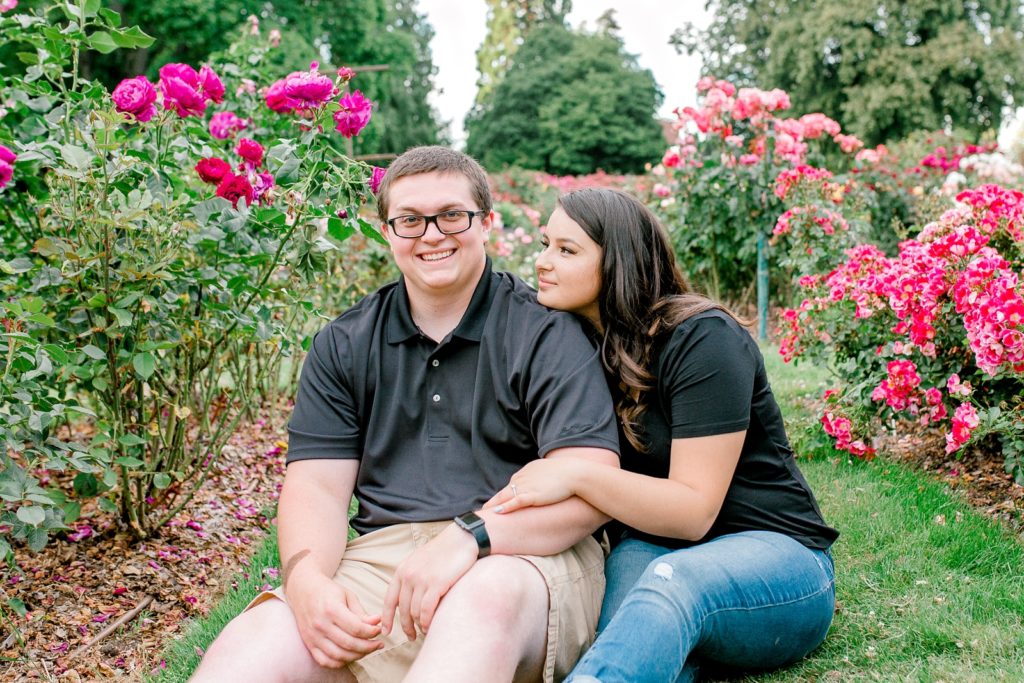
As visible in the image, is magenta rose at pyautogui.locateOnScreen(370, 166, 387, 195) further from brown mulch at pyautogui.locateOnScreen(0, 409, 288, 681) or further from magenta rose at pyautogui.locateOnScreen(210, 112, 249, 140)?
brown mulch at pyautogui.locateOnScreen(0, 409, 288, 681)

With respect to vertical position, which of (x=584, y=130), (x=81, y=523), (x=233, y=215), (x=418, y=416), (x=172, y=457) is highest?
(x=584, y=130)

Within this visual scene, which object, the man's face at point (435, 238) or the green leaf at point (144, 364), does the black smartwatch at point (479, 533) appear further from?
the green leaf at point (144, 364)

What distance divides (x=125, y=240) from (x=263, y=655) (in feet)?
4.43

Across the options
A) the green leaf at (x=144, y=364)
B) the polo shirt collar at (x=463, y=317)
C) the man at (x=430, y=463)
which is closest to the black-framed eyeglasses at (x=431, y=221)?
the man at (x=430, y=463)

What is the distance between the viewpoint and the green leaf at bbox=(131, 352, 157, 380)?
267 centimetres

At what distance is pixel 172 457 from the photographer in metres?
3.23

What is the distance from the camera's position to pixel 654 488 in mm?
2025

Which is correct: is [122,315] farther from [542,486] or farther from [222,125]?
[542,486]

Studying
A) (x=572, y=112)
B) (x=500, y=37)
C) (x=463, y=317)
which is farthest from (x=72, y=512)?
(x=500, y=37)

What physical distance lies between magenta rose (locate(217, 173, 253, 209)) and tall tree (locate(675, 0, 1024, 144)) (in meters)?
21.0

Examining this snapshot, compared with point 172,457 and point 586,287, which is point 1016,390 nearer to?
point 586,287

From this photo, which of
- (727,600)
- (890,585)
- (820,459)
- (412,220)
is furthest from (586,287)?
(820,459)

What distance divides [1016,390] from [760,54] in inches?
929

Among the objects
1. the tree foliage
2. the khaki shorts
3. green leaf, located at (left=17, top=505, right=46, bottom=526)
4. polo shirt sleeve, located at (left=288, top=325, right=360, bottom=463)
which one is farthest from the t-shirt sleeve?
the tree foliage
